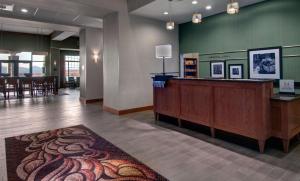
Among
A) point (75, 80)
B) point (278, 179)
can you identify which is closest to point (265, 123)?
point (278, 179)

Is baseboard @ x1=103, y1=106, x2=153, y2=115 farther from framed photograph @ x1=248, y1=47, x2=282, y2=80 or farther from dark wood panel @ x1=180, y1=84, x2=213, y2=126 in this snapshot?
framed photograph @ x1=248, y1=47, x2=282, y2=80

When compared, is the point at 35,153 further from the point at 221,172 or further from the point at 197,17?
the point at 197,17

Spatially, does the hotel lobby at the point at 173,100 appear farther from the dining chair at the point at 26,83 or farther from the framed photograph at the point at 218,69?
the dining chair at the point at 26,83

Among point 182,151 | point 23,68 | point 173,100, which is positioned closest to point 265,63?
point 173,100

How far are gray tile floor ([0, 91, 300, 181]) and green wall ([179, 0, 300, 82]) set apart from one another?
269 centimetres

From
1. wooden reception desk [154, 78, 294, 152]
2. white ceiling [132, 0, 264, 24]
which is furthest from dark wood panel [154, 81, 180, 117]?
white ceiling [132, 0, 264, 24]

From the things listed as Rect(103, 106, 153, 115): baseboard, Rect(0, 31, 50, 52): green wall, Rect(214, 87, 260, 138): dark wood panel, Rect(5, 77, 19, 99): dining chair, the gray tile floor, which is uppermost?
Rect(0, 31, 50, 52): green wall

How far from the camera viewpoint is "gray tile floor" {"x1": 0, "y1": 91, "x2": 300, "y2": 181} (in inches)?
99.0

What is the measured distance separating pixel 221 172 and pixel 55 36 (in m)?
13.1

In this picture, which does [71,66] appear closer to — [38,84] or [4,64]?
[4,64]

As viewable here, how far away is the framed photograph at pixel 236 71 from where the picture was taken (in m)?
5.74

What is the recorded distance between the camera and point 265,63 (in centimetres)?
511

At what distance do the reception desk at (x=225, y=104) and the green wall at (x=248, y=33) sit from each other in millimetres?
2355

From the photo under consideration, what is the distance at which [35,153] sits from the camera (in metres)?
3.15
